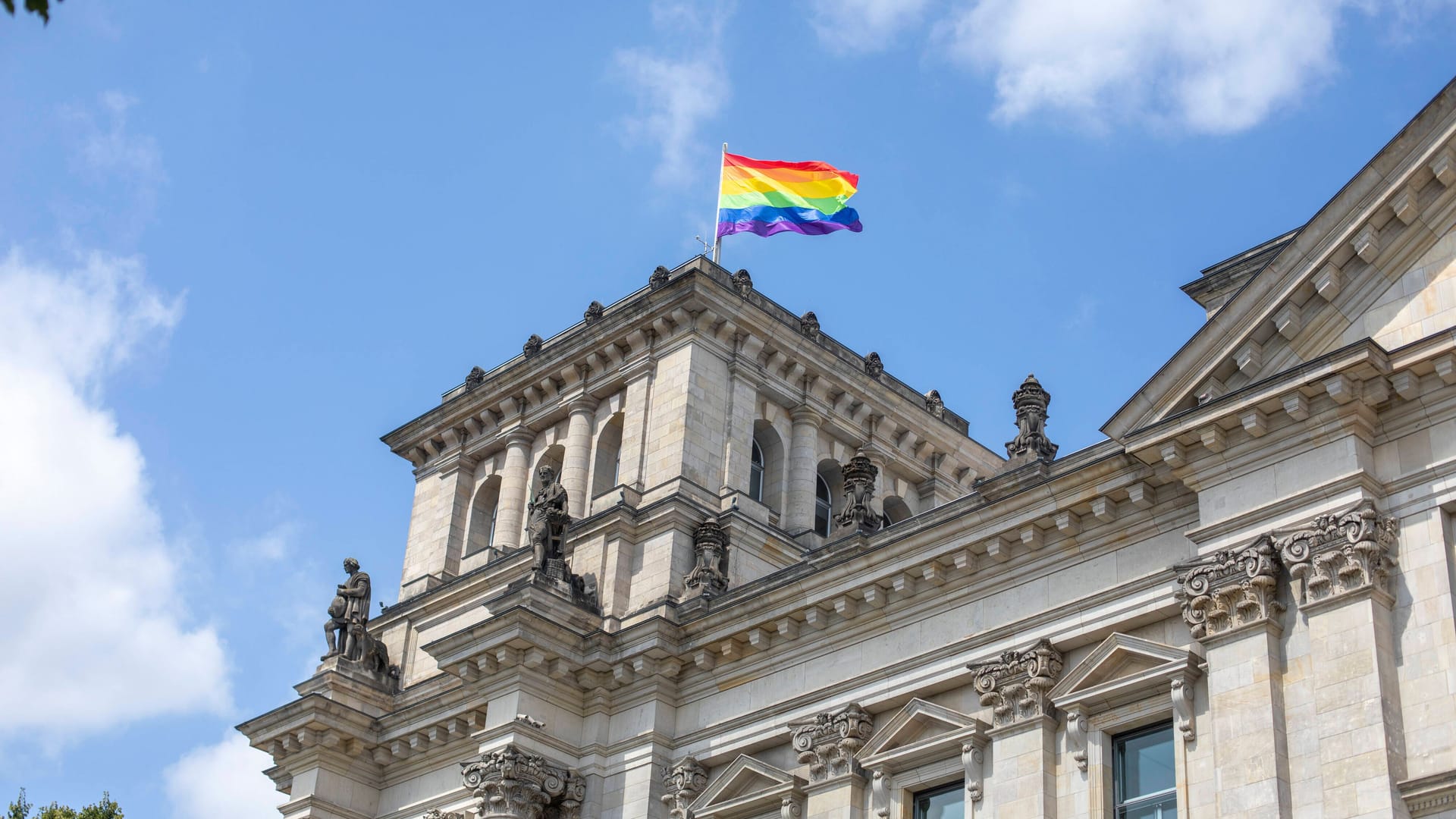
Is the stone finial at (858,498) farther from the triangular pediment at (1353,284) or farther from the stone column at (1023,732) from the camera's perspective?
the triangular pediment at (1353,284)

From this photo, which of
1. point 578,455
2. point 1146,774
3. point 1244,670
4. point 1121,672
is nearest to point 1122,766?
point 1146,774

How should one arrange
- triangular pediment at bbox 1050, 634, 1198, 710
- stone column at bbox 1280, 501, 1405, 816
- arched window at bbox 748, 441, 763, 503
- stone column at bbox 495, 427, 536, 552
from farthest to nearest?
stone column at bbox 495, 427, 536, 552 → arched window at bbox 748, 441, 763, 503 → triangular pediment at bbox 1050, 634, 1198, 710 → stone column at bbox 1280, 501, 1405, 816

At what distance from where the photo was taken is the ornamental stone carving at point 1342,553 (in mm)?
20750

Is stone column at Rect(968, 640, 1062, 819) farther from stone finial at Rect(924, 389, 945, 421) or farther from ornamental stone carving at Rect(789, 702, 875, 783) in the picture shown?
stone finial at Rect(924, 389, 945, 421)

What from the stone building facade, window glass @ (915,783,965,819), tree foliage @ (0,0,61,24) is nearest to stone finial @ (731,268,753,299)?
the stone building facade

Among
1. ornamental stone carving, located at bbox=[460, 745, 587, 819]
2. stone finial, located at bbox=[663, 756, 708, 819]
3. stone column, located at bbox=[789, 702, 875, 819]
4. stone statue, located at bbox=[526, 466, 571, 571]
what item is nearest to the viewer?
stone column, located at bbox=[789, 702, 875, 819]

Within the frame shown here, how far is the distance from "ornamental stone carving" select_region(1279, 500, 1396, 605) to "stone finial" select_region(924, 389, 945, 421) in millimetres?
18872

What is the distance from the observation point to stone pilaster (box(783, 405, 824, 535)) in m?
36.3

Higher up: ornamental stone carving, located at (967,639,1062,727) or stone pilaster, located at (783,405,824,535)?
stone pilaster, located at (783,405,824,535)

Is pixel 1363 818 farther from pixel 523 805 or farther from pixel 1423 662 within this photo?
pixel 523 805

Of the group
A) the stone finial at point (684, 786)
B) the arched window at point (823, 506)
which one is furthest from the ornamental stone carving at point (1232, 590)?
the arched window at point (823, 506)

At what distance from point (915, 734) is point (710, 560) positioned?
617cm

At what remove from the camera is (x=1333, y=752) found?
20.1m

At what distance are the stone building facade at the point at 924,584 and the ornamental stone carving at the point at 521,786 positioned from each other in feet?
0.18
